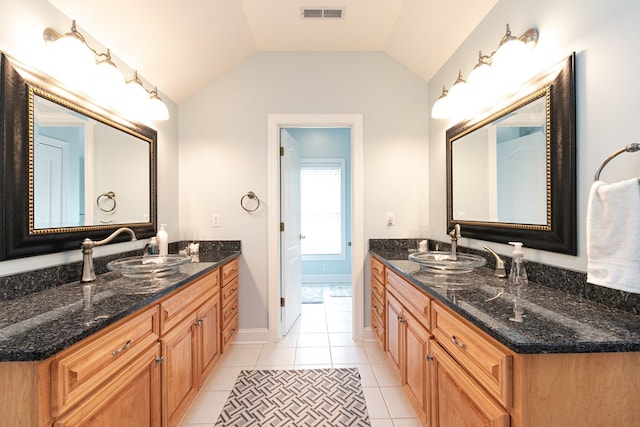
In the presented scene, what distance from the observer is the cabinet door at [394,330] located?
184cm

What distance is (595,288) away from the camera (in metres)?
1.08

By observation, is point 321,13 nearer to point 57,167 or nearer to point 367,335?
point 57,167

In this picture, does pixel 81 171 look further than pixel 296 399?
No

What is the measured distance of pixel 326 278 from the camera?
4.86m

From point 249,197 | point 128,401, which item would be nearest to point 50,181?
point 128,401

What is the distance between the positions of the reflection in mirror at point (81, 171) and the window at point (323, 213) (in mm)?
3028

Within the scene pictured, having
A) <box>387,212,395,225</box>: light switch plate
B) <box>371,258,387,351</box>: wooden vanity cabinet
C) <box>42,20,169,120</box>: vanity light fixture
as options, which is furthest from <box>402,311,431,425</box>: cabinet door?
<box>42,20,169,120</box>: vanity light fixture

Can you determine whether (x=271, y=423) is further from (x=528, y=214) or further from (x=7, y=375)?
(x=528, y=214)

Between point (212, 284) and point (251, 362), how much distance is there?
0.82m

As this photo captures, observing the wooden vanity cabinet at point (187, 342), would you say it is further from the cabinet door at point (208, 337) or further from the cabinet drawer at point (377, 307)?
the cabinet drawer at point (377, 307)

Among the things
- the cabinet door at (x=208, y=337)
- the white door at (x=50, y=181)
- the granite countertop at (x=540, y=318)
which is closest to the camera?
the granite countertop at (x=540, y=318)

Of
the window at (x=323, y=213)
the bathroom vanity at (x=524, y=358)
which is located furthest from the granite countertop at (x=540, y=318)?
the window at (x=323, y=213)

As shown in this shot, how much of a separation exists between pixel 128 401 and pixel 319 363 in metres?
1.51

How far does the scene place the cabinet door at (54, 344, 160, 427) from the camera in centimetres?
90
